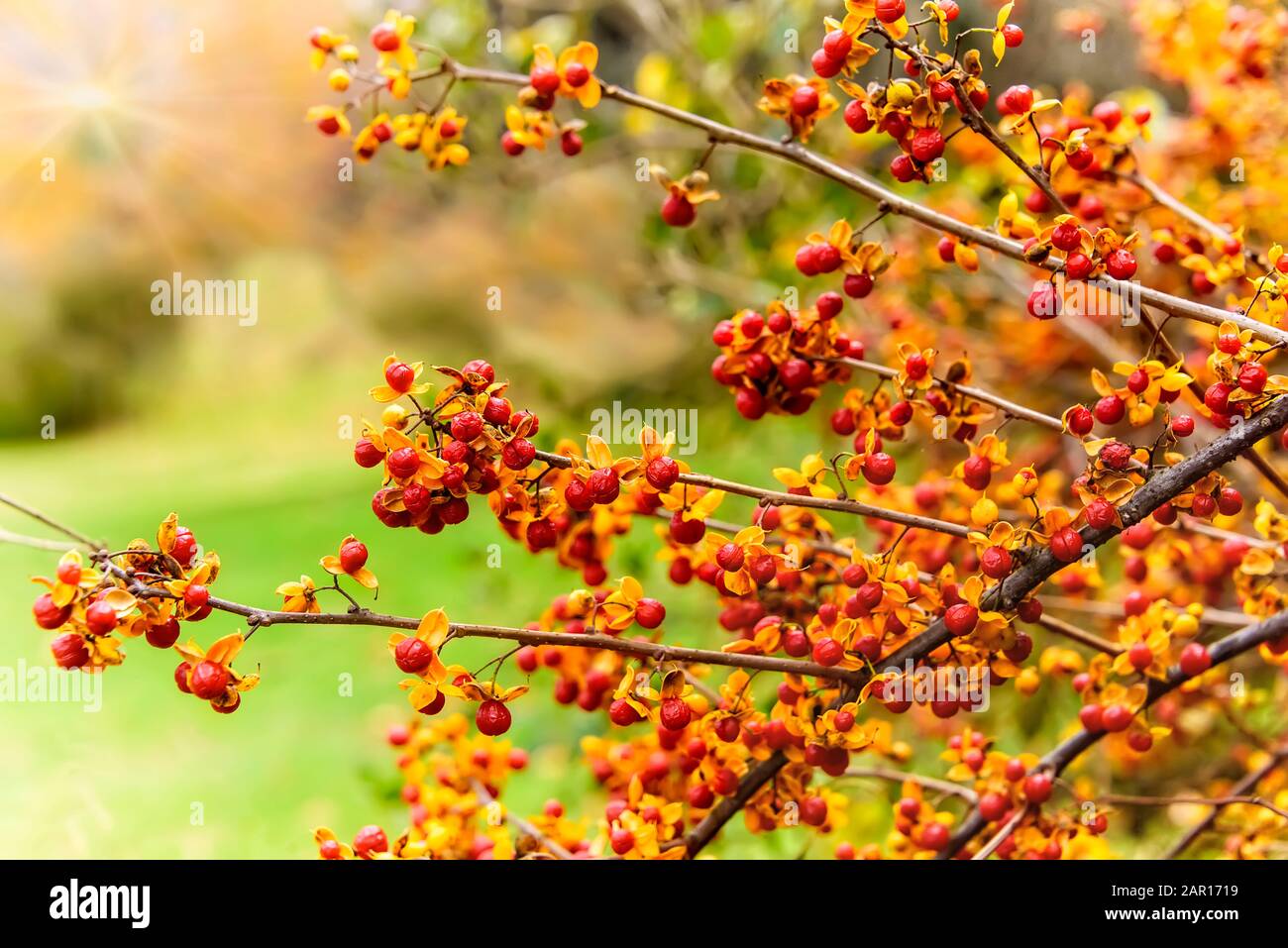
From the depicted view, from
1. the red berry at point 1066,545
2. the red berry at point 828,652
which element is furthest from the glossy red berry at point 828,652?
the red berry at point 1066,545

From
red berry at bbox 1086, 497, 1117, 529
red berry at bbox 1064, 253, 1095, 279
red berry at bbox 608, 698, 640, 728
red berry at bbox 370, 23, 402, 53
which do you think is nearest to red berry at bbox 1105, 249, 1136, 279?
red berry at bbox 1064, 253, 1095, 279

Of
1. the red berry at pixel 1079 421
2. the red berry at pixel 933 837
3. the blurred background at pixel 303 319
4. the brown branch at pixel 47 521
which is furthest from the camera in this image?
the blurred background at pixel 303 319

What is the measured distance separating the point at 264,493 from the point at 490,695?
3317mm

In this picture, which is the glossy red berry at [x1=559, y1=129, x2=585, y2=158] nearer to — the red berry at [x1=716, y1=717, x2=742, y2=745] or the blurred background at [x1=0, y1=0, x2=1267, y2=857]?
the red berry at [x1=716, y1=717, x2=742, y2=745]

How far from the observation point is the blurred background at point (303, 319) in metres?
1.60

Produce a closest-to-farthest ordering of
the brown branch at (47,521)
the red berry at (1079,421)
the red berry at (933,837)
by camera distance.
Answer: the brown branch at (47,521)
the red berry at (1079,421)
the red berry at (933,837)

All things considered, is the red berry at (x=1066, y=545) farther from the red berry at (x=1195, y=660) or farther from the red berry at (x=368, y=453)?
the red berry at (x=368, y=453)

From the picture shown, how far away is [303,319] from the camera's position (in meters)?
4.06

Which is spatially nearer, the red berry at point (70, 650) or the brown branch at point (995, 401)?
the red berry at point (70, 650)

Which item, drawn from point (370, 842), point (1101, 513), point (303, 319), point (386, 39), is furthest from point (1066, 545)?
point (303, 319)

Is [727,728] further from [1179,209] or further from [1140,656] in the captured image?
[1179,209]
